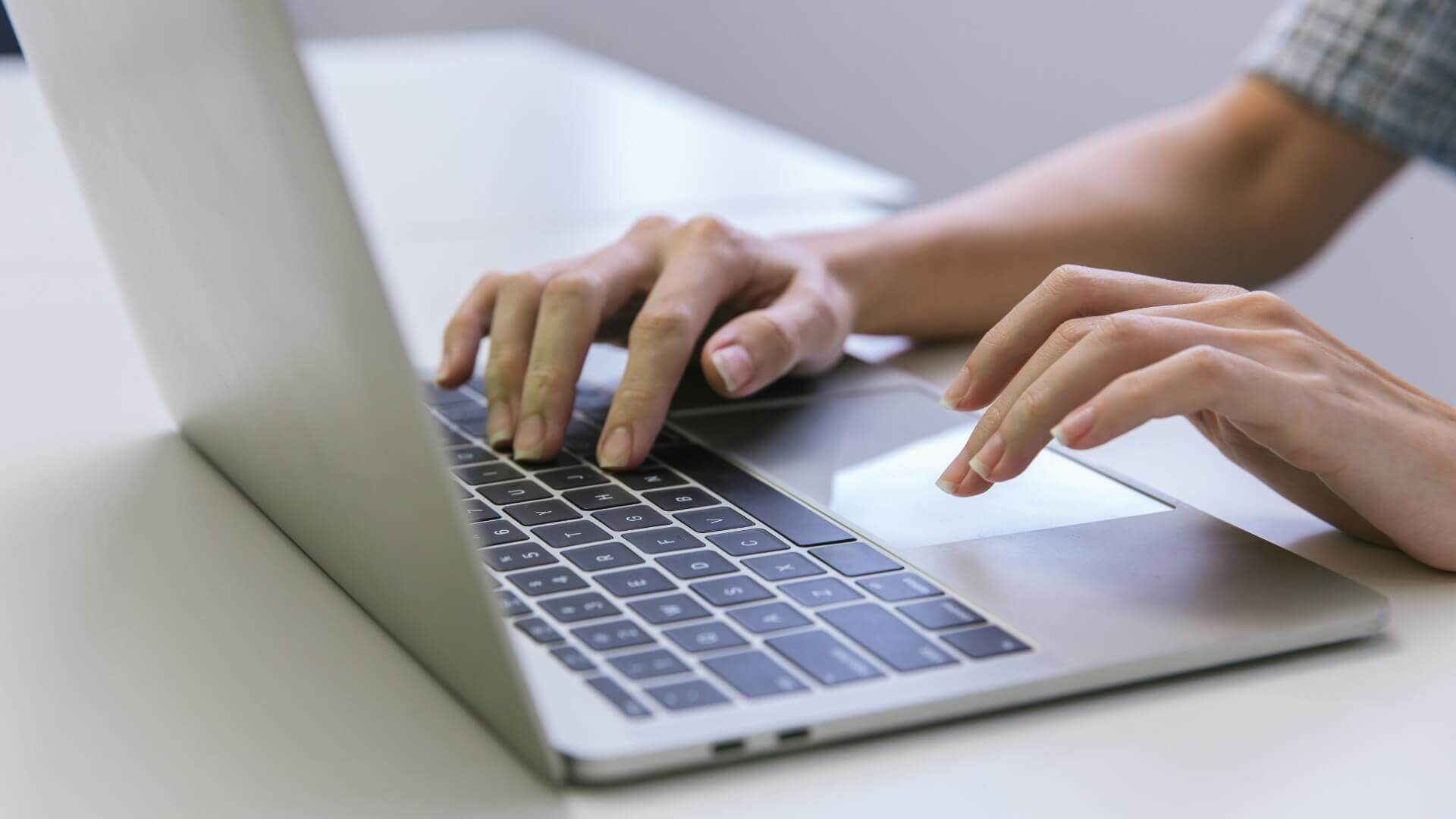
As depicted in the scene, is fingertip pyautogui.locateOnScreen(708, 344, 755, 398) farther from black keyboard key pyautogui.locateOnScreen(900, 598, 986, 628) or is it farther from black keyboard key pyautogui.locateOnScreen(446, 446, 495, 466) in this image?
black keyboard key pyautogui.locateOnScreen(900, 598, 986, 628)

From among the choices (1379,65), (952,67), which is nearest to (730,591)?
(1379,65)

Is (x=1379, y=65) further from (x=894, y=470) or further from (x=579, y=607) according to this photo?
(x=579, y=607)

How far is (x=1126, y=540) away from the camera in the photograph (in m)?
0.50

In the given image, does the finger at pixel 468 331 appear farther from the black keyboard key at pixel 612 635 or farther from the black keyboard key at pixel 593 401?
the black keyboard key at pixel 612 635

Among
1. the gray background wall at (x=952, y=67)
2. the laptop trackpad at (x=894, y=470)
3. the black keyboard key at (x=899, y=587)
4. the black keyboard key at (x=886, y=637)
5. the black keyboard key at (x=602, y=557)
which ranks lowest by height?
the gray background wall at (x=952, y=67)

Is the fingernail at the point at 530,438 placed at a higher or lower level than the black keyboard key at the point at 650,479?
higher

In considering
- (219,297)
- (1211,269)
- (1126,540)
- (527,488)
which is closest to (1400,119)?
(1211,269)

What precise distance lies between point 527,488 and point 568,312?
107 millimetres

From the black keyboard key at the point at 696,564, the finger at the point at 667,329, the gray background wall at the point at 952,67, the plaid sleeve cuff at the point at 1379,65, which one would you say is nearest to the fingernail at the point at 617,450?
the finger at the point at 667,329

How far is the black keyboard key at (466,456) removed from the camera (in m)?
0.58

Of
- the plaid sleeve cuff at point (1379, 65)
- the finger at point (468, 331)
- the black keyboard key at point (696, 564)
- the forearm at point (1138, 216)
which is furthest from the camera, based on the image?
the plaid sleeve cuff at point (1379, 65)

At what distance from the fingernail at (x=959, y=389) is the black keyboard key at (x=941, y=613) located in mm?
135

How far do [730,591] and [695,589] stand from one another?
11mm

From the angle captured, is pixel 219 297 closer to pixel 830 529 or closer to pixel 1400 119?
pixel 830 529
